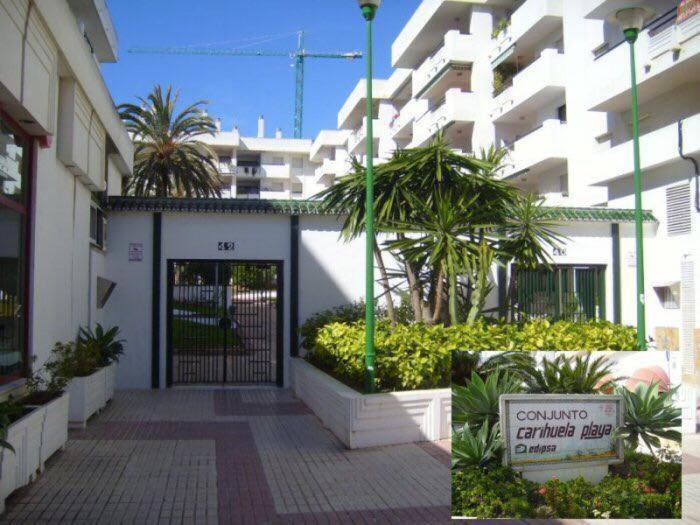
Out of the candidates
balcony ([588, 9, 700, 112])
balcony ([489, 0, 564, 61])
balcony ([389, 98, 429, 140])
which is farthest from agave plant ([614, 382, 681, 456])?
balcony ([389, 98, 429, 140])

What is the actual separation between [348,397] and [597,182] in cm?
1310

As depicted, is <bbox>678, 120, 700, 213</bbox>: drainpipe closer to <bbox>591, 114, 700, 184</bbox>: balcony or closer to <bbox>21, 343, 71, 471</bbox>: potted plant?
<bbox>591, 114, 700, 184</bbox>: balcony

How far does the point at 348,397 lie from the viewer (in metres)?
8.67

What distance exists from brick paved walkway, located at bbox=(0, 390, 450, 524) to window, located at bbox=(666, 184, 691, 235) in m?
8.87

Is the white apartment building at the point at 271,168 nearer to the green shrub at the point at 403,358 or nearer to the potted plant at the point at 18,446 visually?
the green shrub at the point at 403,358

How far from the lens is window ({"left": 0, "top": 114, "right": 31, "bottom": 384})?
7590 mm

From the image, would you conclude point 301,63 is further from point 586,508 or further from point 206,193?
point 586,508

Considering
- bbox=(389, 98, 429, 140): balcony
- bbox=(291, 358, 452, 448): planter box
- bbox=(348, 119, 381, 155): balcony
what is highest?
bbox=(348, 119, 381, 155): balcony

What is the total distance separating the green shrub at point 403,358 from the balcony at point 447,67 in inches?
894

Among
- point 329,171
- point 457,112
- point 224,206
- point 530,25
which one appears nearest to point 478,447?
point 224,206

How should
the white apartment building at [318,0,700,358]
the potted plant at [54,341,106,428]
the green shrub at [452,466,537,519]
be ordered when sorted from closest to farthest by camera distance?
the green shrub at [452,466,537,519], the potted plant at [54,341,106,428], the white apartment building at [318,0,700,358]

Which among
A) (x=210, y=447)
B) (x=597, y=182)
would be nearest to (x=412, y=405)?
(x=210, y=447)

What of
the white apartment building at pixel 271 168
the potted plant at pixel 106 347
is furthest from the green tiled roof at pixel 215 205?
the white apartment building at pixel 271 168

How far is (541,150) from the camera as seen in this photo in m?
24.9
